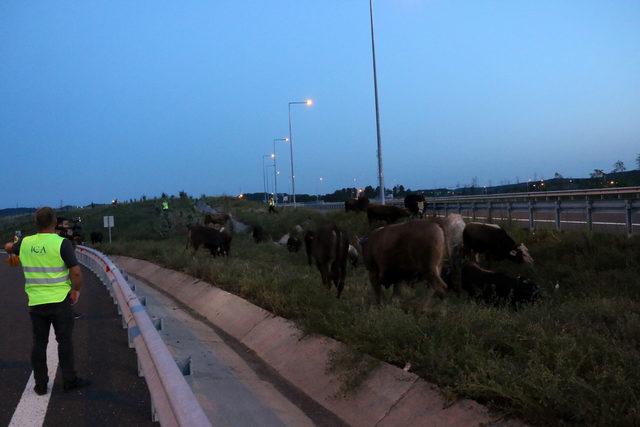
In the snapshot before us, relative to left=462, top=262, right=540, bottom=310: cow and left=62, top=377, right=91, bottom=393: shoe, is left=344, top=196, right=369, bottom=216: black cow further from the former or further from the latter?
left=62, top=377, right=91, bottom=393: shoe

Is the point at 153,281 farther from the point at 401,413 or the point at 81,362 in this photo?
the point at 401,413

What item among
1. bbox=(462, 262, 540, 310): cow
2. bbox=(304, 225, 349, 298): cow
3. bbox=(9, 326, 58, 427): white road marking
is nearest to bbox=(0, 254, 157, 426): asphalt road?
bbox=(9, 326, 58, 427): white road marking

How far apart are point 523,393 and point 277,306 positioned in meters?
6.38

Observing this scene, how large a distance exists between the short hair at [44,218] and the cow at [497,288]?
7627 millimetres

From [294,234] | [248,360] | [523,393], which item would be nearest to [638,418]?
[523,393]

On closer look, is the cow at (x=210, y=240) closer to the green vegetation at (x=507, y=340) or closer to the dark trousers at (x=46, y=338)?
the green vegetation at (x=507, y=340)

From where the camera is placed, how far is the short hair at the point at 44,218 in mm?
7418

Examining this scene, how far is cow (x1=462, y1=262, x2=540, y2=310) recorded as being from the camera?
1237cm

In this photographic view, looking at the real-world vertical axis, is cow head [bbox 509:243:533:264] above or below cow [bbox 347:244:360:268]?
above

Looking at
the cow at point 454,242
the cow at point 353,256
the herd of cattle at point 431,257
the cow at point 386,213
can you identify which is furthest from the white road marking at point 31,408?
the cow at point 386,213

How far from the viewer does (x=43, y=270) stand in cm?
734

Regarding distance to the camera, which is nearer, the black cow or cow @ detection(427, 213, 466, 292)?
cow @ detection(427, 213, 466, 292)

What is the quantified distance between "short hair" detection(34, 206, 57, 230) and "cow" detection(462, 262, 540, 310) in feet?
25.0

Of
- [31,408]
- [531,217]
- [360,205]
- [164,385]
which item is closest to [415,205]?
[360,205]
